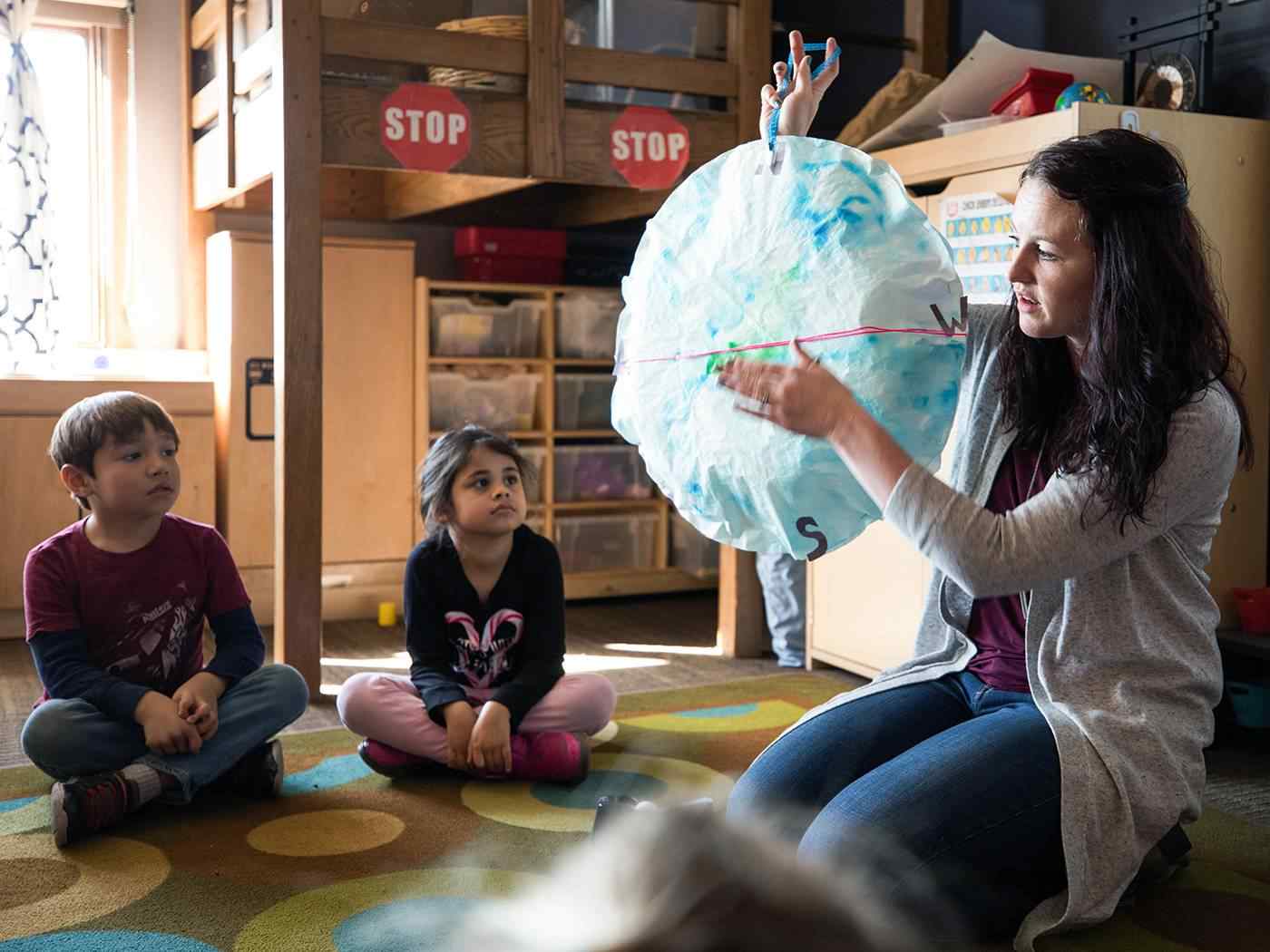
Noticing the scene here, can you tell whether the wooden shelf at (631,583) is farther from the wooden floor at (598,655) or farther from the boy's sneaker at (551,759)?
the boy's sneaker at (551,759)

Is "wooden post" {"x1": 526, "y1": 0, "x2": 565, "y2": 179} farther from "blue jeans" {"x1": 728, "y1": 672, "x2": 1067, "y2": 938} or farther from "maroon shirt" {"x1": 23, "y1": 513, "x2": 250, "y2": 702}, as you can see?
"blue jeans" {"x1": 728, "y1": 672, "x2": 1067, "y2": 938}

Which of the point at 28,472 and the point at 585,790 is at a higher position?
the point at 28,472

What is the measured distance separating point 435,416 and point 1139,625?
2611 mm

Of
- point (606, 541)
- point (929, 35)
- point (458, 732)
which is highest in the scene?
point (929, 35)

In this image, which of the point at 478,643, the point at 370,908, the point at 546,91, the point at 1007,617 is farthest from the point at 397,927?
the point at 546,91

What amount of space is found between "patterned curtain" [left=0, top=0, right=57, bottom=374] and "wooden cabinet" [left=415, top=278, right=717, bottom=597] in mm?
1029

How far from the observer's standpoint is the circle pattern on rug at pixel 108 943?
1.53 m

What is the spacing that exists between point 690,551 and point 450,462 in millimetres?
1896

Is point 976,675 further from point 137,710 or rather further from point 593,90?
point 593,90

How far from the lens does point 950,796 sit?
4.57 feet

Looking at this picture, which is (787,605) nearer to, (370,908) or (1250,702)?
(1250,702)

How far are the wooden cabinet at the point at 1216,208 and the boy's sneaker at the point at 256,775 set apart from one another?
1310 millimetres

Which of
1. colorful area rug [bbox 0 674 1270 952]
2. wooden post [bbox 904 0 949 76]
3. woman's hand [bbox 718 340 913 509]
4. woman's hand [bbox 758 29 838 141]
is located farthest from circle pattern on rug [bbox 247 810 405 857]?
wooden post [bbox 904 0 949 76]

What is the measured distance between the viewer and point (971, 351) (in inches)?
66.1
